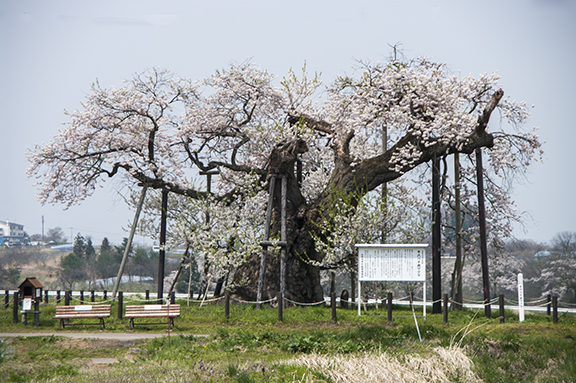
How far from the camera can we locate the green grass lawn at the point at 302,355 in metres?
7.54

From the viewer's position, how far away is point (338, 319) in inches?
585

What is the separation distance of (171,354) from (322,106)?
15.1m

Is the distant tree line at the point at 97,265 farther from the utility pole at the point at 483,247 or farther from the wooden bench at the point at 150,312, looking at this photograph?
the utility pole at the point at 483,247

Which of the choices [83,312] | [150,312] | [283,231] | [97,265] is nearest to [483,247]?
[283,231]

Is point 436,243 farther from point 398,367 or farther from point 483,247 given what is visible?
point 398,367

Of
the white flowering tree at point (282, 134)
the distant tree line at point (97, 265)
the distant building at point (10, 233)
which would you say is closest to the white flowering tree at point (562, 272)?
the white flowering tree at point (282, 134)

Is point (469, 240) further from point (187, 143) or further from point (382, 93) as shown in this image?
point (187, 143)

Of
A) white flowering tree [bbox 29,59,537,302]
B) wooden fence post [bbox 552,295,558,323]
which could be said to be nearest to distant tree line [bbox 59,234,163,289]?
white flowering tree [bbox 29,59,537,302]

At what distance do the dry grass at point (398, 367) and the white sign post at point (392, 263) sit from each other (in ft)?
21.8

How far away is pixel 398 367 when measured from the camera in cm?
777

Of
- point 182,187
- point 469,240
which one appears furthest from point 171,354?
point 469,240

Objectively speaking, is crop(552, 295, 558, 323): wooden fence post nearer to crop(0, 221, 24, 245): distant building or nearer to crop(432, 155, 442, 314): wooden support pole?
crop(432, 155, 442, 314): wooden support pole

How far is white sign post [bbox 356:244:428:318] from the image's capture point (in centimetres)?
1530

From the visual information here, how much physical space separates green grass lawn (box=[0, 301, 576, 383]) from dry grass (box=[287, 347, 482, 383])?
2 centimetres
